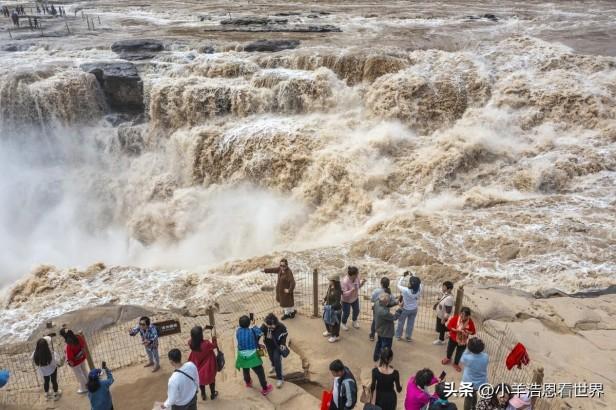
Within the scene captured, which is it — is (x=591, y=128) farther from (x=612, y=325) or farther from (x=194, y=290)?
(x=194, y=290)

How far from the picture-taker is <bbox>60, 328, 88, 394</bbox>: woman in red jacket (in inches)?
201

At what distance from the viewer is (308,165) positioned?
12.7 metres

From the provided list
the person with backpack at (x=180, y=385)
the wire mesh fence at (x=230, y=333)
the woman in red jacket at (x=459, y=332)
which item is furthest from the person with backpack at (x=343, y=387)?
the wire mesh fence at (x=230, y=333)

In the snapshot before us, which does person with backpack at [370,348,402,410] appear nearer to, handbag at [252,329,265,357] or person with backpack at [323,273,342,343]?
handbag at [252,329,265,357]

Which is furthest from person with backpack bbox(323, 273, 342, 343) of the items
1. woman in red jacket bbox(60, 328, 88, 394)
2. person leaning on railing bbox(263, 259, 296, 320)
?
woman in red jacket bbox(60, 328, 88, 394)

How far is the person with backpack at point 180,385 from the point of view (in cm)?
400

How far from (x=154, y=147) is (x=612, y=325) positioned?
1306 centimetres

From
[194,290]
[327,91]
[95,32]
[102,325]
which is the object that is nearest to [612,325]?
[194,290]

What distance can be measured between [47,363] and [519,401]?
4656 mm

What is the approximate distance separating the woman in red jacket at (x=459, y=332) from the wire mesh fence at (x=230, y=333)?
45 cm

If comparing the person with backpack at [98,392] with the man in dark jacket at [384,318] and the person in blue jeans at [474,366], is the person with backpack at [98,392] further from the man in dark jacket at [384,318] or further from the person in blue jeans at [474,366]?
the person in blue jeans at [474,366]

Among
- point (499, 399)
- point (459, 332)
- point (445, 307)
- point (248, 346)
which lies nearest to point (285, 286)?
point (248, 346)

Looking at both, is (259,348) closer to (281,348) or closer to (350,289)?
(281,348)

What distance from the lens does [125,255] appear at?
12.5 meters
